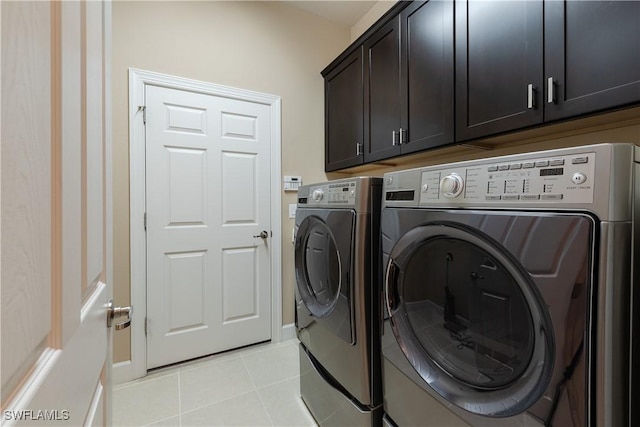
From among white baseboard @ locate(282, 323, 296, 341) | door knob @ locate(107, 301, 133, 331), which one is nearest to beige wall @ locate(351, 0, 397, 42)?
door knob @ locate(107, 301, 133, 331)

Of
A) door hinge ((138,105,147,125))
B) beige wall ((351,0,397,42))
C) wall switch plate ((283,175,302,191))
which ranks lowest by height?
wall switch plate ((283,175,302,191))

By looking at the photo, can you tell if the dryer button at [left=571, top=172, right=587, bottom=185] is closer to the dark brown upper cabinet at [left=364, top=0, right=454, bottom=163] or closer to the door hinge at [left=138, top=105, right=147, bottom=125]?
the dark brown upper cabinet at [left=364, top=0, right=454, bottom=163]

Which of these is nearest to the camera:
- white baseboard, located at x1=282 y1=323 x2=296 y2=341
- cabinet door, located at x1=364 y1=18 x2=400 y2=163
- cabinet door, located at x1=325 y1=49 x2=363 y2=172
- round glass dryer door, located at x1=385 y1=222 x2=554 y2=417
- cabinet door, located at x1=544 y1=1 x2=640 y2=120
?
round glass dryer door, located at x1=385 y1=222 x2=554 y2=417

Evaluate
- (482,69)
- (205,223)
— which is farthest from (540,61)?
(205,223)

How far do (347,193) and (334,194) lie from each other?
0.31 feet

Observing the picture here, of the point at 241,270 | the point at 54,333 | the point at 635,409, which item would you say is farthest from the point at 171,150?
the point at 635,409

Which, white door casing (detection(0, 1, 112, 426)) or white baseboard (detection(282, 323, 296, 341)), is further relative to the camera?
white baseboard (detection(282, 323, 296, 341))

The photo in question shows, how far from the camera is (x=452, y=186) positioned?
769 mm

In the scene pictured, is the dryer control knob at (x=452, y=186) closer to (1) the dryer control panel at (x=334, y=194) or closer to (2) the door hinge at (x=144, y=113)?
(1) the dryer control panel at (x=334, y=194)

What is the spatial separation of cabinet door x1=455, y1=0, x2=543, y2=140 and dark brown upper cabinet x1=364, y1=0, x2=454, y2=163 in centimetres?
7

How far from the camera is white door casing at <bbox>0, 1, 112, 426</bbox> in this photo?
28cm

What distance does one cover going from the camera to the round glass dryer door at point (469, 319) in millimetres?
630

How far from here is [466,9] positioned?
134 cm

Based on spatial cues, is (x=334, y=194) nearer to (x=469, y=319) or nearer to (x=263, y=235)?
(x=469, y=319)
